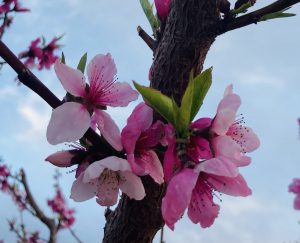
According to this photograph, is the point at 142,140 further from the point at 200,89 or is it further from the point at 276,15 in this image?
the point at 276,15

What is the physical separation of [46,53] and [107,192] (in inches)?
114

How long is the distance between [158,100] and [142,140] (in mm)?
96

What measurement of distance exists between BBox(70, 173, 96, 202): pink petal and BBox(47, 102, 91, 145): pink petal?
0.34 feet

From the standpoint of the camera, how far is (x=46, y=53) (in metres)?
3.55

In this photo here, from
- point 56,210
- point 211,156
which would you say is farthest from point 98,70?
point 56,210

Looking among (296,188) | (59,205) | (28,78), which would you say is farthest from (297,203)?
(59,205)

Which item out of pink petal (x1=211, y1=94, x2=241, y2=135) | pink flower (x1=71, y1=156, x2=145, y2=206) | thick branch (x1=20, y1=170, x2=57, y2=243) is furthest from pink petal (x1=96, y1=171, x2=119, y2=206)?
thick branch (x1=20, y1=170, x2=57, y2=243)

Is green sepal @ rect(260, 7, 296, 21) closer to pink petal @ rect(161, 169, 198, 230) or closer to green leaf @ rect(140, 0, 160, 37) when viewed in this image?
green leaf @ rect(140, 0, 160, 37)

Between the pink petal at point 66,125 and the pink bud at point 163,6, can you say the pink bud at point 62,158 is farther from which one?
the pink bud at point 163,6

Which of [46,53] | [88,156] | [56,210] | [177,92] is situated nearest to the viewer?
[88,156]

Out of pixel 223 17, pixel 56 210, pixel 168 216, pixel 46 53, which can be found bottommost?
pixel 168 216

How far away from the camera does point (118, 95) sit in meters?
0.88

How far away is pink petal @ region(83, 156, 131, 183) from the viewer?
73 cm

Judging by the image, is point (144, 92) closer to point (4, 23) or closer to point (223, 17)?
point (223, 17)
